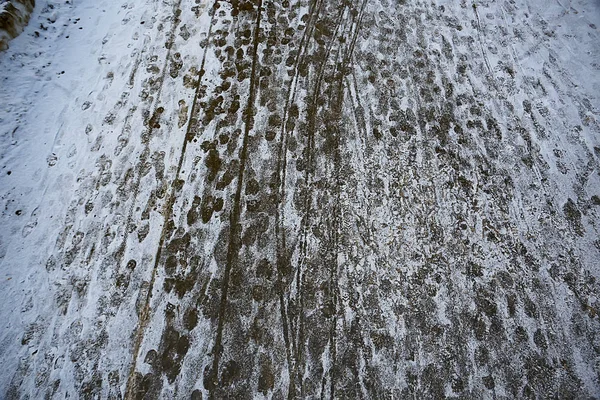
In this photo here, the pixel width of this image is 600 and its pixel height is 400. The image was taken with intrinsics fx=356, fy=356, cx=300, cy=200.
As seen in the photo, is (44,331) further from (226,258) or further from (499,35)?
(499,35)

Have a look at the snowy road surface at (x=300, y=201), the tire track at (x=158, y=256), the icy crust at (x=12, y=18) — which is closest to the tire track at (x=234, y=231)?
the snowy road surface at (x=300, y=201)

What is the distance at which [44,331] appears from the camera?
2834 millimetres

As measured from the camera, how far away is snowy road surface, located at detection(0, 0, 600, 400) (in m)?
2.81

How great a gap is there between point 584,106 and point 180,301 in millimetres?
4642

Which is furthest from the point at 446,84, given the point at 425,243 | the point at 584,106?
the point at 425,243

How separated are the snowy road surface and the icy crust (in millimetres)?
115

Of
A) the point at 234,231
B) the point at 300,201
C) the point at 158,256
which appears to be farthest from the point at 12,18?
the point at 300,201

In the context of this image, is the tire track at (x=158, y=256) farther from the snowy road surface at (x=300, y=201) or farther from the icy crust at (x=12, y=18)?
the icy crust at (x=12, y=18)

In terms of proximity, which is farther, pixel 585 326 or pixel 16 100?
pixel 16 100

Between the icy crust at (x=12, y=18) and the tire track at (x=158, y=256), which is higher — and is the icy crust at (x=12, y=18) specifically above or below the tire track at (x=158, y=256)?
above

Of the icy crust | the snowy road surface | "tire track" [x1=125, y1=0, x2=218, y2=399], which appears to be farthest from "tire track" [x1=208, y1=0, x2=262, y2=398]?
the icy crust

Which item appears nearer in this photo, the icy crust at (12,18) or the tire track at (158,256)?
the tire track at (158,256)

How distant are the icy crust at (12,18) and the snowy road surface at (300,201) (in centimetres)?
11

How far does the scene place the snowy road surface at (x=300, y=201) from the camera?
2.81 metres
